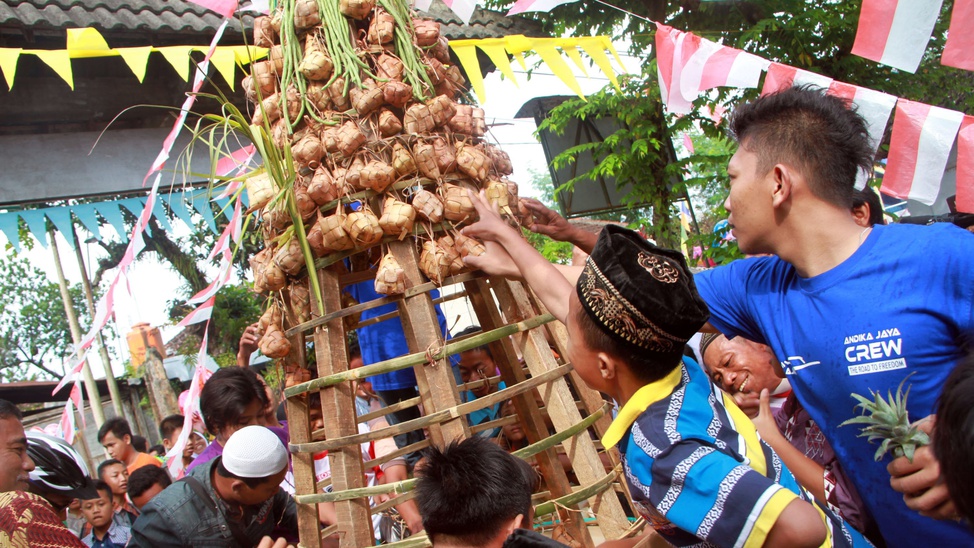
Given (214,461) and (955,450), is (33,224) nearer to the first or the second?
(214,461)

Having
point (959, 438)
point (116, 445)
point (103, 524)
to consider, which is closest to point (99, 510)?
point (103, 524)

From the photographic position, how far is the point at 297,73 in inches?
90.7

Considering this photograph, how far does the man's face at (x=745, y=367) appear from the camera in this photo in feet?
8.43

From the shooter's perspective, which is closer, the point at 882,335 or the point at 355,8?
the point at 882,335

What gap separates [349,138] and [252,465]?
126cm

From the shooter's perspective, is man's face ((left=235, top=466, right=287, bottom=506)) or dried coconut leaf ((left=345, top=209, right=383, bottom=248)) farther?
man's face ((left=235, top=466, right=287, bottom=506))

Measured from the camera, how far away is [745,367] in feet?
8.48

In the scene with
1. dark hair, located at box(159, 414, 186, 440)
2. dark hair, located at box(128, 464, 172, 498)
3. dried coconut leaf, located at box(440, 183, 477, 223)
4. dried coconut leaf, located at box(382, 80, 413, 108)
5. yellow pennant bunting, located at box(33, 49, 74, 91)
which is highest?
yellow pennant bunting, located at box(33, 49, 74, 91)

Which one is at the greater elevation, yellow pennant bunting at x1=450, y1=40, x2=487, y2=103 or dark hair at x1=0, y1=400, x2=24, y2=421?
yellow pennant bunting at x1=450, y1=40, x2=487, y2=103

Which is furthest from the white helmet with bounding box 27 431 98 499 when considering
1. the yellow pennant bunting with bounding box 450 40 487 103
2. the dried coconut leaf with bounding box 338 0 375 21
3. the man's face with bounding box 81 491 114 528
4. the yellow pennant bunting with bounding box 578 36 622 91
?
the yellow pennant bunting with bounding box 578 36 622 91

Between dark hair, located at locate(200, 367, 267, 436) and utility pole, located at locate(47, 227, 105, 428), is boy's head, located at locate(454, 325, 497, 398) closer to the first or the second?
dark hair, located at locate(200, 367, 267, 436)

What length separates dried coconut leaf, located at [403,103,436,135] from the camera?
2254 mm

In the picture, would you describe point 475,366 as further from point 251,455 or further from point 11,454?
point 11,454

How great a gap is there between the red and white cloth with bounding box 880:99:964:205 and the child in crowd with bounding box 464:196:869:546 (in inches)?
112
